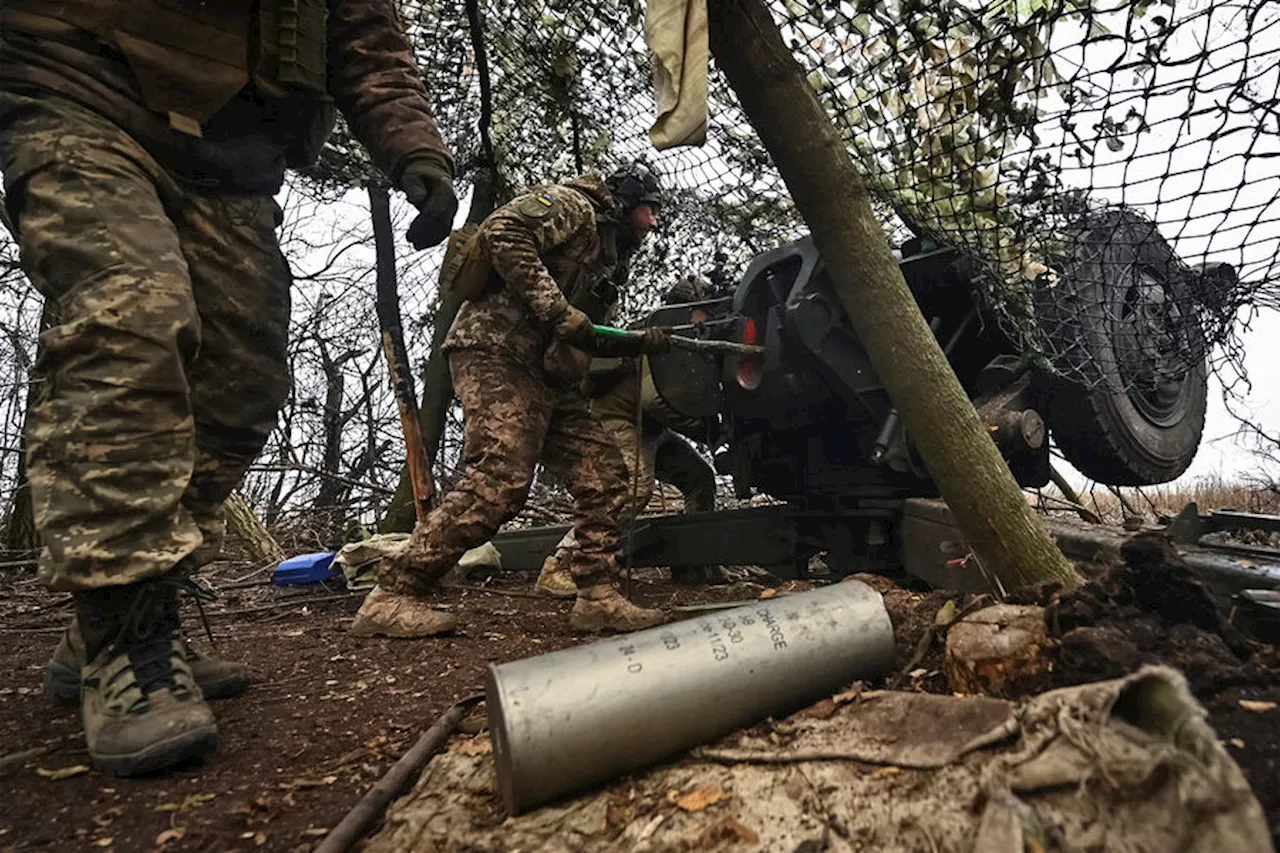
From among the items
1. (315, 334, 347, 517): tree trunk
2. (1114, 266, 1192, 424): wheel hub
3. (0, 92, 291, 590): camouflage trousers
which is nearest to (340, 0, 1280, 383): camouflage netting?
(1114, 266, 1192, 424): wheel hub

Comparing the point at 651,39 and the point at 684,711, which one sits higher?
the point at 651,39

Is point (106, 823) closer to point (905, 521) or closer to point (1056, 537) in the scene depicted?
point (1056, 537)

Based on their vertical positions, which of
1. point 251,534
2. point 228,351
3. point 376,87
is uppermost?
point 376,87

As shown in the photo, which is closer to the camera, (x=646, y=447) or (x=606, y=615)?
(x=606, y=615)

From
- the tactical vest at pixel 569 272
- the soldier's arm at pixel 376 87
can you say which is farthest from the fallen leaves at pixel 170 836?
the tactical vest at pixel 569 272

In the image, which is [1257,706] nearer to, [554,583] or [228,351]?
[228,351]

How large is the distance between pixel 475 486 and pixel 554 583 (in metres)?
1.15

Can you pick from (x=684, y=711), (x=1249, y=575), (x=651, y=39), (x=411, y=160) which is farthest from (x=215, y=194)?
(x=1249, y=575)

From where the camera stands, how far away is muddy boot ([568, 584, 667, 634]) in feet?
9.07

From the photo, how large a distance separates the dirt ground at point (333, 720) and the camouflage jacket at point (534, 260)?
3.93ft

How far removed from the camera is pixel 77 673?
1.83 metres

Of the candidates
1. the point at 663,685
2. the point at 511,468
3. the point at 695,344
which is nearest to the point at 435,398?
the point at 511,468

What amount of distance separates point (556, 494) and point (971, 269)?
457 cm

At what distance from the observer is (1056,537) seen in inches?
74.5
